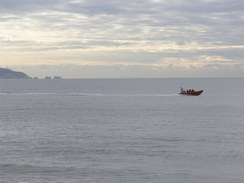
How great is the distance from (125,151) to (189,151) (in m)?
8.97

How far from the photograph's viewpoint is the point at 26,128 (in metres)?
71.9

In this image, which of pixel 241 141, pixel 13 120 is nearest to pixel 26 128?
pixel 13 120

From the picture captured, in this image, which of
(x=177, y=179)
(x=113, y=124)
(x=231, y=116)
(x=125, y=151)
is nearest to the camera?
(x=177, y=179)

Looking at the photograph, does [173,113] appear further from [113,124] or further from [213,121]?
[113,124]

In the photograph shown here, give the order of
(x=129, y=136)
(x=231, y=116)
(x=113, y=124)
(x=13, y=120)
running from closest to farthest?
1. (x=129, y=136)
2. (x=113, y=124)
3. (x=13, y=120)
4. (x=231, y=116)

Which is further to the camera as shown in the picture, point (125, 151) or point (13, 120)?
point (13, 120)

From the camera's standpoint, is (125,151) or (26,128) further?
(26,128)

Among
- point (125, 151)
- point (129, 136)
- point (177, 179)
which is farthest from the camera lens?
point (129, 136)

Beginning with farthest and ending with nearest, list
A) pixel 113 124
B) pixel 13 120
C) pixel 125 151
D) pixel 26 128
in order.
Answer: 1. pixel 13 120
2. pixel 113 124
3. pixel 26 128
4. pixel 125 151

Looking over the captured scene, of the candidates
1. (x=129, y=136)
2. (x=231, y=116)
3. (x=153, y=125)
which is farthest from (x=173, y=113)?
(x=129, y=136)

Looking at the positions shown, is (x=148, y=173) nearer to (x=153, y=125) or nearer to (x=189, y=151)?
(x=189, y=151)

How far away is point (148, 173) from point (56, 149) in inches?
655

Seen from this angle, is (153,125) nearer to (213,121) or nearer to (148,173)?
(213,121)

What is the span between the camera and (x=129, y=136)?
62750mm
